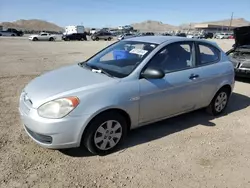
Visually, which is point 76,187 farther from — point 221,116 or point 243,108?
point 243,108

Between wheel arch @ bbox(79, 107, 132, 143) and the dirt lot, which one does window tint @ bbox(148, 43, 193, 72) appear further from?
the dirt lot

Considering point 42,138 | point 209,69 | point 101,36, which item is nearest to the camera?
point 42,138

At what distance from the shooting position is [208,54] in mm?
4945

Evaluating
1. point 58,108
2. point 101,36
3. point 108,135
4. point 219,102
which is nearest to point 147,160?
point 108,135

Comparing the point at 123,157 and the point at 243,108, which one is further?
the point at 243,108

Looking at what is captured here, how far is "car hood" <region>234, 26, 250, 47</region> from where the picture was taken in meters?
8.37

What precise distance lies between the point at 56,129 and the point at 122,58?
1697 millimetres

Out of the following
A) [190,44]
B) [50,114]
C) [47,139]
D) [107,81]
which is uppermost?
[190,44]

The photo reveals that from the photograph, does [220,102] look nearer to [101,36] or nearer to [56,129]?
[56,129]

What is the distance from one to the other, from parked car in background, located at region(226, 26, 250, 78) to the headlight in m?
6.53

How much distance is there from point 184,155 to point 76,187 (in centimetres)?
160

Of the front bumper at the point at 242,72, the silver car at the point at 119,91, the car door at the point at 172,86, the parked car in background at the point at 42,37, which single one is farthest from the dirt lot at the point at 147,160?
the parked car in background at the point at 42,37

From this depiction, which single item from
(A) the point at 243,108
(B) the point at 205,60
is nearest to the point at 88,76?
(B) the point at 205,60

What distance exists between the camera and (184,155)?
3.65 m
